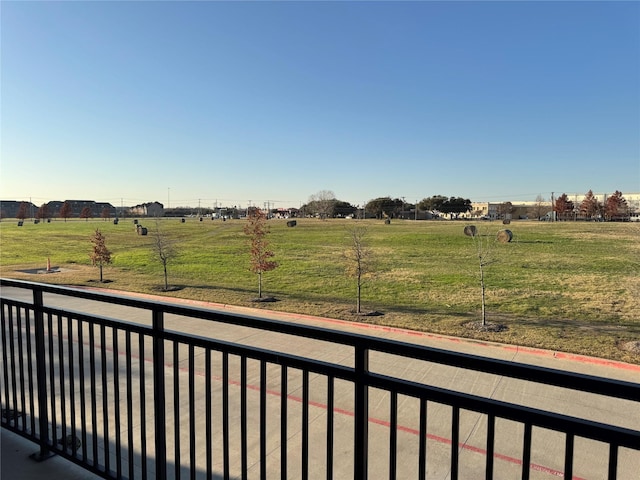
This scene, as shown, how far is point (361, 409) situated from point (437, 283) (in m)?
14.7

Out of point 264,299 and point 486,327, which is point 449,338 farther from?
point 264,299

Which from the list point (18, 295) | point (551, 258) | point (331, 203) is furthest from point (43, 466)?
point (331, 203)

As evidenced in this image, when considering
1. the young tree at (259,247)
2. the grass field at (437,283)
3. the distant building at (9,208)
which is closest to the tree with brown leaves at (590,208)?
the grass field at (437,283)

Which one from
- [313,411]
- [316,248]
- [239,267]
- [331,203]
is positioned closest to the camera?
[313,411]

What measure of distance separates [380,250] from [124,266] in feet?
47.7

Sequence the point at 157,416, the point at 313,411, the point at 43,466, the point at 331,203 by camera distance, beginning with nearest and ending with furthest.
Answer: the point at 157,416 < the point at 43,466 < the point at 313,411 < the point at 331,203

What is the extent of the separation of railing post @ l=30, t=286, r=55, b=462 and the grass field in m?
7.72

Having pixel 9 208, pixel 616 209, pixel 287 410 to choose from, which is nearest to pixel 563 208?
pixel 616 209

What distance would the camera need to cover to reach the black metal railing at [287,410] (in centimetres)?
154

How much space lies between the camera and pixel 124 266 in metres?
21.7

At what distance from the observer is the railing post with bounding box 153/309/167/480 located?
2.44 metres

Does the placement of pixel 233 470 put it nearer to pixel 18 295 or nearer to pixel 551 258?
pixel 18 295

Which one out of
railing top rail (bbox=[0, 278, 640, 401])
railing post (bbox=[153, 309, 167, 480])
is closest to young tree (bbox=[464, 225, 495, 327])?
railing post (bbox=[153, 309, 167, 480])

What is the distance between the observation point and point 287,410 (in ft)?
14.2
